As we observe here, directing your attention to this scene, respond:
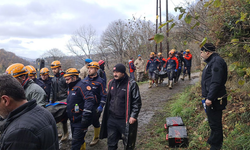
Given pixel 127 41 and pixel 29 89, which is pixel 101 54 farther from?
pixel 29 89

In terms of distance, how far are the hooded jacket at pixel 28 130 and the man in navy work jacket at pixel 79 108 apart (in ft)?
6.62

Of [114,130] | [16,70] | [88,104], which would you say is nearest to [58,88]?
[88,104]

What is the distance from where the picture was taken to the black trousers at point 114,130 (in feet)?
10.9

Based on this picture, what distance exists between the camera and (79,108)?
374cm

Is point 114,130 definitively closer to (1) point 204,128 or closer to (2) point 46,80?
(1) point 204,128

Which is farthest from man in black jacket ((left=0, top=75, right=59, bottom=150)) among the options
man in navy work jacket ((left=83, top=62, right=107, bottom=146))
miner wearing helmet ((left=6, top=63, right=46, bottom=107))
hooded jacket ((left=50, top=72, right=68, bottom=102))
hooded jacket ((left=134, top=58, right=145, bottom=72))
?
hooded jacket ((left=134, top=58, right=145, bottom=72))

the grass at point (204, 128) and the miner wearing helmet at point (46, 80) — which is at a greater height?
the miner wearing helmet at point (46, 80)

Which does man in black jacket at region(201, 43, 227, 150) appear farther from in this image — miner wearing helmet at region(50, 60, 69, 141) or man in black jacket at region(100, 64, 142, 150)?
miner wearing helmet at region(50, 60, 69, 141)

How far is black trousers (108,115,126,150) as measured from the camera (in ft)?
10.9

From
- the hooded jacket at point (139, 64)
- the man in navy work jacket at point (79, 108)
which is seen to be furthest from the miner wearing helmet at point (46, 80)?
the hooded jacket at point (139, 64)

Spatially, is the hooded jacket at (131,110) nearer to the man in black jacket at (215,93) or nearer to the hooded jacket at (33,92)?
the man in black jacket at (215,93)

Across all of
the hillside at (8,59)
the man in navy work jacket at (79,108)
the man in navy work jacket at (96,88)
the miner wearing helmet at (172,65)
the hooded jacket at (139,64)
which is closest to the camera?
the man in navy work jacket at (79,108)

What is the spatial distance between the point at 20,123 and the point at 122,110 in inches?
85.6

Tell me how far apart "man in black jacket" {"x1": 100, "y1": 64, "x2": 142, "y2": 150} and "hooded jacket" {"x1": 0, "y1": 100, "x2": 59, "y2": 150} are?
6.03 feet
